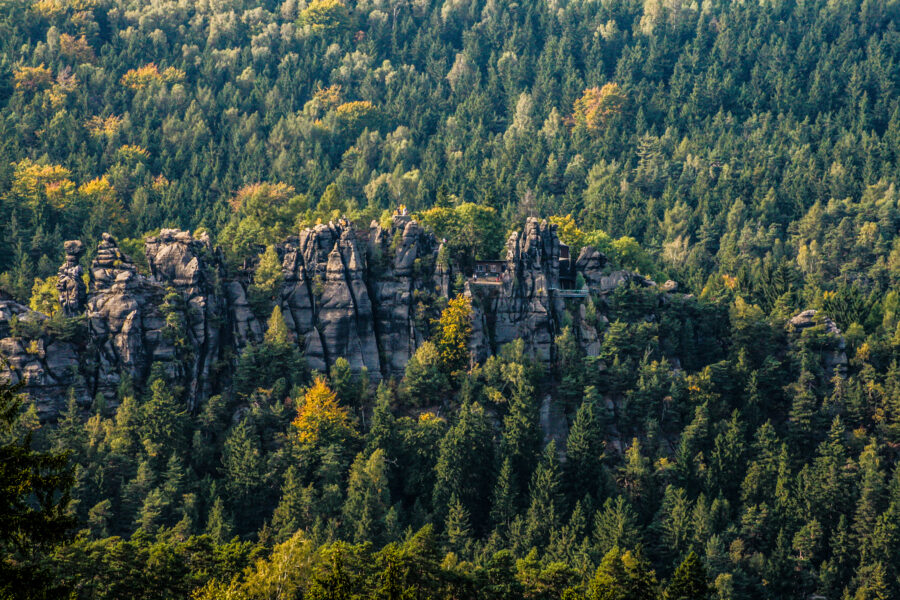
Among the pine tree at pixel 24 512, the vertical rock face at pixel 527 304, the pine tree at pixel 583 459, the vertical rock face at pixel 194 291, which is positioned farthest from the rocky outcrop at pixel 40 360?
the pine tree at pixel 24 512

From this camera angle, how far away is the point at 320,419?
111 metres

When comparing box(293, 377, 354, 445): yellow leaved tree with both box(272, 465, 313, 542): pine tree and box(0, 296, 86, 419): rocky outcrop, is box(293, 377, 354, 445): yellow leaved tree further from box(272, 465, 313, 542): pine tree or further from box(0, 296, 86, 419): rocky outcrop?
box(0, 296, 86, 419): rocky outcrop

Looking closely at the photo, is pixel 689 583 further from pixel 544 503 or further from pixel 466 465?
pixel 466 465

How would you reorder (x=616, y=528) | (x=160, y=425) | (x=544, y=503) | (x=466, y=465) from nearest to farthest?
(x=616, y=528), (x=160, y=425), (x=544, y=503), (x=466, y=465)

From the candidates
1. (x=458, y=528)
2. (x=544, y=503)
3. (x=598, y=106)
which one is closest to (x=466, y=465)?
(x=458, y=528)

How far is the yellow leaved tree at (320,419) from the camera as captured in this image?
110 metres

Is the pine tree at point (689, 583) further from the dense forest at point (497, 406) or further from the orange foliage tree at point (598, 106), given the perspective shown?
the orange foliage tree at point (598, 106)

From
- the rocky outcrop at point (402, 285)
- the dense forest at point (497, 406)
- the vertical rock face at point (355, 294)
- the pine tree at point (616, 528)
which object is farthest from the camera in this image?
the rocky outcrop at point (402, 285)

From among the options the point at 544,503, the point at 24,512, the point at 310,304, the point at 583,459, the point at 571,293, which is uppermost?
the point at 24,512

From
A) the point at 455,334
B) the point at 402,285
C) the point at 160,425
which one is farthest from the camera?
the point at 402,285

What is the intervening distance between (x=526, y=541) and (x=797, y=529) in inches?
893

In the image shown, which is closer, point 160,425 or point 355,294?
point 160,425

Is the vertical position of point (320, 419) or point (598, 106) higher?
point (598, 106)

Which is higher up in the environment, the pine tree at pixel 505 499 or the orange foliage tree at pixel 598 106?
the orange foliage tree at pixel 598 106
